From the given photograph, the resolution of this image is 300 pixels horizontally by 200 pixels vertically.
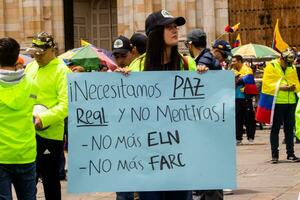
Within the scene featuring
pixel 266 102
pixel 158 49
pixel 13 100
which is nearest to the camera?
pixel 158 49

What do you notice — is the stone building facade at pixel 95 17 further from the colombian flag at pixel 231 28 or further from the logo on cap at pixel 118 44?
the logo on cap at pixel 118 44

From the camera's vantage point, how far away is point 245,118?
717 inches

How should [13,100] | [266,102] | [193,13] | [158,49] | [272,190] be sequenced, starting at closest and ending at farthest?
1. [158,49]
2. [13,100]
3. [272,190]
4. [266,102]
5. [193,13]

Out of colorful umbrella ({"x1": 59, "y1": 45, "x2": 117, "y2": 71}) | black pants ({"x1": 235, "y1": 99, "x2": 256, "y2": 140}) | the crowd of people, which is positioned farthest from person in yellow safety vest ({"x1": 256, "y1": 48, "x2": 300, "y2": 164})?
colorful umbrella ({"x1": 59, "y1": 45, "x2": 117, "y2": 71})

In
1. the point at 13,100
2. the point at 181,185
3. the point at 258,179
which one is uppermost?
the point at 13,100

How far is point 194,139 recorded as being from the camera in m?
6.09

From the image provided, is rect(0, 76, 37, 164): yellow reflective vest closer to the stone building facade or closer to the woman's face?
the woman's face

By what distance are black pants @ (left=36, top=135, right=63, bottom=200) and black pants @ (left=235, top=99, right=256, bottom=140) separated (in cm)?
981

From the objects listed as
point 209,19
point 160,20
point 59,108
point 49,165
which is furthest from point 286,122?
point 209,19

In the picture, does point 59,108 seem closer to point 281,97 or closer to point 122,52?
point 122,52

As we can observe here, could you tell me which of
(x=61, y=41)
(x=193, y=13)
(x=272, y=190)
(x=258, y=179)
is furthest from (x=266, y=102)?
(x=61, y=41)

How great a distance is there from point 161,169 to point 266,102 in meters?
7.81

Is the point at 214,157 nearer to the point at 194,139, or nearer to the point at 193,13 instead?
the point at 194,139

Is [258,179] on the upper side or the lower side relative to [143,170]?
lower
